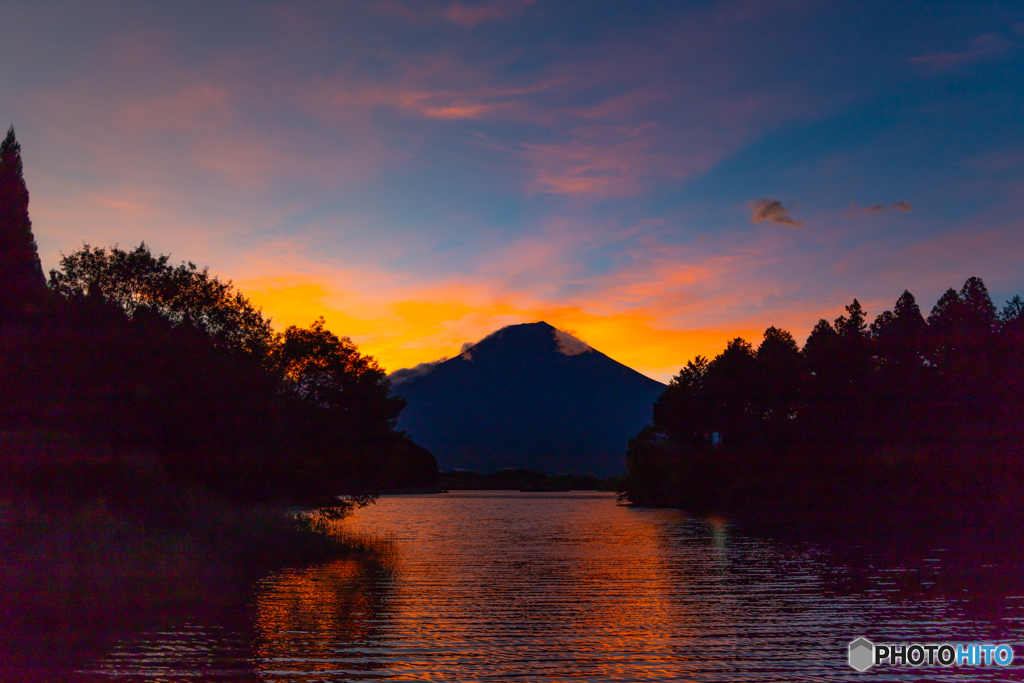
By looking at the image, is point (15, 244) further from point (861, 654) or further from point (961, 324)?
point (961, 324)

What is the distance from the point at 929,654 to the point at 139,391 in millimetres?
31888

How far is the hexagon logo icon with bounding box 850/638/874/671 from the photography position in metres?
16.5

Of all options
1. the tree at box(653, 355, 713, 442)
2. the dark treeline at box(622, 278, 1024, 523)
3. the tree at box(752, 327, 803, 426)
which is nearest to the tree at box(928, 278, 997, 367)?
the dark treeline at box(622, 278, 1024, 523)

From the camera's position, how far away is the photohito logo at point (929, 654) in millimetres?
16891

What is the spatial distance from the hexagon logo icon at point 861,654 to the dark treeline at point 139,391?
94.3 feet

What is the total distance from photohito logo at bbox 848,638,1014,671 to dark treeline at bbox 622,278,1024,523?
6522 cm

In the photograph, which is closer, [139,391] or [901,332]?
[139,391]

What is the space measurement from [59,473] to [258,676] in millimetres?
18753

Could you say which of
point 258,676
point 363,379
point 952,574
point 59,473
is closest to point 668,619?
point 258,676

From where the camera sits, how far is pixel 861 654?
57.3 feet

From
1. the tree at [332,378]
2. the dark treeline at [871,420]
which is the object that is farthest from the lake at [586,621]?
the dark treeline at [871,420]

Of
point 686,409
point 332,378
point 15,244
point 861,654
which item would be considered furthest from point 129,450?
point 686,409

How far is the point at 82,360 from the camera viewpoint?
3272cm

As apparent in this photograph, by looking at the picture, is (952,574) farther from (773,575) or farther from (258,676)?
(258,676)
